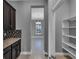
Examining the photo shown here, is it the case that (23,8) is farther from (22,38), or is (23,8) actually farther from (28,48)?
(28,48)

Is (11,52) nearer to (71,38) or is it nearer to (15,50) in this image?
(15,50)

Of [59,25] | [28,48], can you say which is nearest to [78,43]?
[59,25]

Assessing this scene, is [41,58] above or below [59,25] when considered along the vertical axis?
below

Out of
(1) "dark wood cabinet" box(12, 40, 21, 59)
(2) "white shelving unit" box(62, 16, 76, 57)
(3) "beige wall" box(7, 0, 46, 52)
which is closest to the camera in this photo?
(2) "white shelving unit" box(62, 16, 76, 57)

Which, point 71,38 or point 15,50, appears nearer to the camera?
point 71,38

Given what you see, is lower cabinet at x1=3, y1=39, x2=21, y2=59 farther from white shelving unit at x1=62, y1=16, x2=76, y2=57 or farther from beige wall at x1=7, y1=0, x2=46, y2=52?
beige wall at x1=7, y1=0, x2=46, y2=52

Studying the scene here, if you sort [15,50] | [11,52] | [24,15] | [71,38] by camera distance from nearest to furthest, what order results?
[11,52] → [71,38] → [15,50] → [24,15]

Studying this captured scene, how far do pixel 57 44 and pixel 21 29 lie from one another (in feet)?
7.13

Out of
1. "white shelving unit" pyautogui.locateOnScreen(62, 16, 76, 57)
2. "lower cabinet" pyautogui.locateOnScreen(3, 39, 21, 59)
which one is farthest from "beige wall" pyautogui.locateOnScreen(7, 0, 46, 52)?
"white shelving unit" pyautogui.locateOnScreen(62, 16, 76, 57)

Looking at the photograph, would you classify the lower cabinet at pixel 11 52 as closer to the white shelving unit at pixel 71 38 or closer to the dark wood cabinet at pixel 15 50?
the dark wood cabinet at pixel 15 50

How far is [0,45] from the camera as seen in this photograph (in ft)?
4.12

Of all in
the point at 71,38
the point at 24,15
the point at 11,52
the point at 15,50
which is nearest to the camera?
the point at 11,52

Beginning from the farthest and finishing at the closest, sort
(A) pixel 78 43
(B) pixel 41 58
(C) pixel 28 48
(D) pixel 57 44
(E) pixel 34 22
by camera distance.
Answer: (E) pixel 34 22 → (C) pixel 28 48 → (D) pixel 57 44 → (B) pixel 41 58 → (A) pixel 78 43

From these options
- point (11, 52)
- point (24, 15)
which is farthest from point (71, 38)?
point (24, 15)
